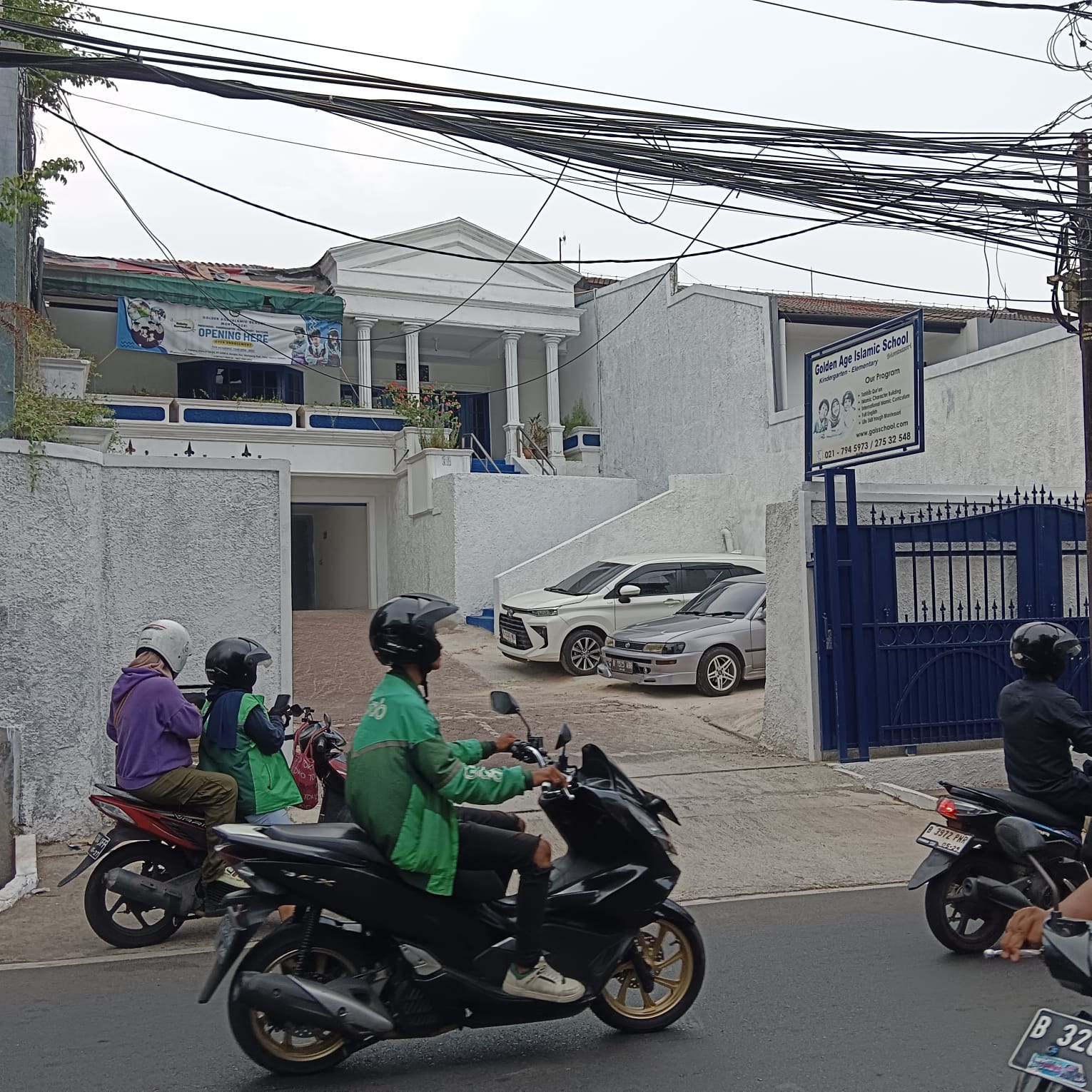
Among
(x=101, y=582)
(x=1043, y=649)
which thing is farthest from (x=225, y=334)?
(x=1043, y=649)

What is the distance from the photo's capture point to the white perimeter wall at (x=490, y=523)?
19562 mm

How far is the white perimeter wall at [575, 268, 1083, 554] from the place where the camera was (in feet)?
45.7

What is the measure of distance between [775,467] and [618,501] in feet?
10.8

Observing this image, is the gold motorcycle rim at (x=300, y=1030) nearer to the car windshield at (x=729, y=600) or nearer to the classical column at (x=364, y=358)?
the car windshield at (x=729, y=600)

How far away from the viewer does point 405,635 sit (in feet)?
13.6

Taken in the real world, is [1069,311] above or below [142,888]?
above

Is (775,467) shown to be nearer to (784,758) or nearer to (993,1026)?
(784,758)

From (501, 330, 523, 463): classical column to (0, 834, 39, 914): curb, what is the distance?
61.8ft

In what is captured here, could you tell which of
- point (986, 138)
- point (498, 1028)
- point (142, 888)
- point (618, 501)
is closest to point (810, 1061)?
point (498, 1028)

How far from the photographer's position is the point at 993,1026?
4602mm

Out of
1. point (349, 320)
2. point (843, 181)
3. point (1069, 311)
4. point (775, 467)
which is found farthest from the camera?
point (349, 320)

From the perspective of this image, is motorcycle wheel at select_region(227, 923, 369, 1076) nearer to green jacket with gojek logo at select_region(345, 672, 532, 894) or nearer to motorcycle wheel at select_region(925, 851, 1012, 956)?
green jacket with gojek logo at select_region(345, 672, 532, 894)

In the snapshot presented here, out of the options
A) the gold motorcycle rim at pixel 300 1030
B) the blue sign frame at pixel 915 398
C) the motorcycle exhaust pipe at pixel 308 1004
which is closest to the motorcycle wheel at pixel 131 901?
the gold motorcycle rim at pixel 300 1030

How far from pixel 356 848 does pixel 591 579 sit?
1212 cm
